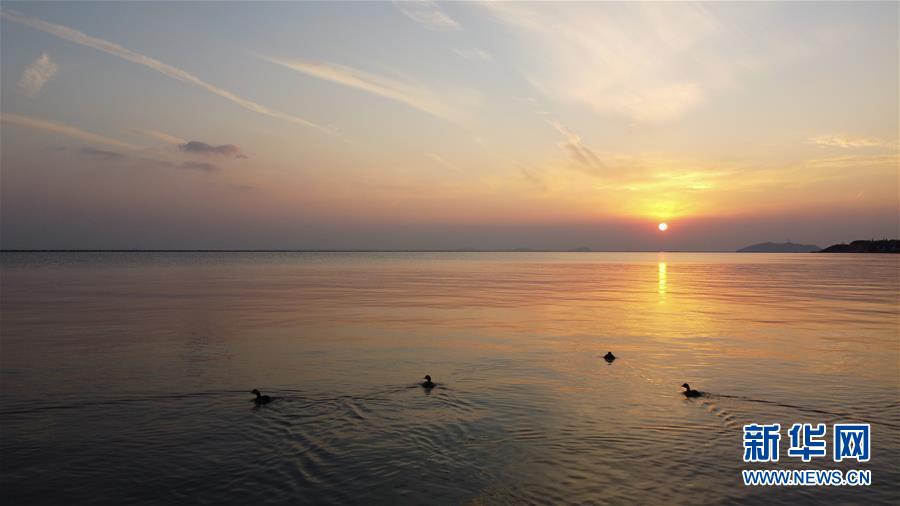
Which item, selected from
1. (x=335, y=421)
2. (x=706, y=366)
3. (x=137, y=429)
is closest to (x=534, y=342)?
(x=706, y=366)

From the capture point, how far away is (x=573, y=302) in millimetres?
58281

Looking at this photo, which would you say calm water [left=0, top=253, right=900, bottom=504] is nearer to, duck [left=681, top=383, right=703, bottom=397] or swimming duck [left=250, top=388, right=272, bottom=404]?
duck [left=681, top=383, right=703, bottom=397]

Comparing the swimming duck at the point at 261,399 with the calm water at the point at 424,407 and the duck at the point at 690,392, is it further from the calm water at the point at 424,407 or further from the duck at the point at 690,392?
the duck at the point at 690,392

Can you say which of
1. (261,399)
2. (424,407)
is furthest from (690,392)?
(261,399)

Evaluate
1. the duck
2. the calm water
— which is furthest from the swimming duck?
the duck

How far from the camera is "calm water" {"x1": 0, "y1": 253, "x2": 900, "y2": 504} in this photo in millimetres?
13102

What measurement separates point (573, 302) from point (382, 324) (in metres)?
25.5

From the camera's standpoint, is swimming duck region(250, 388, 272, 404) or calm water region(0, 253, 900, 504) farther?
swimming duck region(250, 388, 272, 404)

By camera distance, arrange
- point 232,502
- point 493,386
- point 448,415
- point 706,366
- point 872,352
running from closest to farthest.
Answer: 1. point 232,502
2. point 448,415
3. point 493,386
4. point 706,366
5. point 872,352

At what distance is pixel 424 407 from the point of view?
63.2ft

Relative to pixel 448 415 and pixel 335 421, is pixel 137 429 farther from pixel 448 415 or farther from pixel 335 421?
pixel 448 415

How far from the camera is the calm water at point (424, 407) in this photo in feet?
43.0

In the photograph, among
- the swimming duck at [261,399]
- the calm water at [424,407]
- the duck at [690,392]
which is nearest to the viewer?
the calm water at [424,407]

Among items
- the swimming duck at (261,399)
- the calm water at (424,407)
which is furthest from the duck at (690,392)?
the swimming duck at (261,399)
